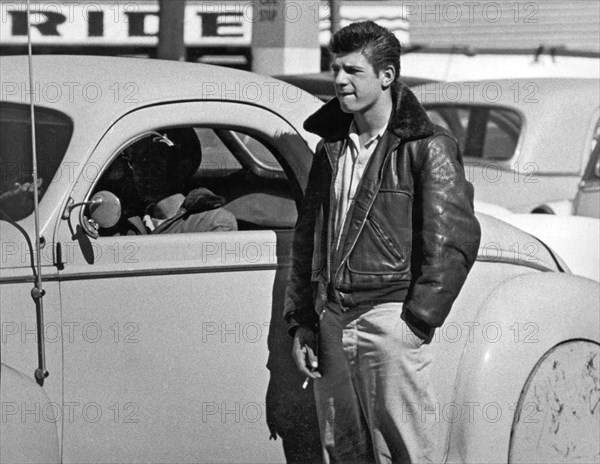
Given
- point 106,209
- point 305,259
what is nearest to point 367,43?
point 305,259

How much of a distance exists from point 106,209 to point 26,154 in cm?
36

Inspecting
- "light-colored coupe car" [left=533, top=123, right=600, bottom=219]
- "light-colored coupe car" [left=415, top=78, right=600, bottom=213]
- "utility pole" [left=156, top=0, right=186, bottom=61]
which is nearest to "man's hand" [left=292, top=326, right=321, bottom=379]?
"light-colored coupe car" [left=533, top=123, right=600, bottom=219]

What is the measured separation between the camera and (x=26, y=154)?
11.1 feet

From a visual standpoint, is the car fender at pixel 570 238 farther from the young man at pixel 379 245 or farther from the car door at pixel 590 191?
the young man at pixel 379 245

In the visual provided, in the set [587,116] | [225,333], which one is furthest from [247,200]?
[587,116]

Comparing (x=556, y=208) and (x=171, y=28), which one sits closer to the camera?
(x=556, y=208)

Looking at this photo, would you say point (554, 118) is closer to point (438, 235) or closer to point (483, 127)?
point (483, 127)

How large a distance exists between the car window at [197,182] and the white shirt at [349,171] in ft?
1.33

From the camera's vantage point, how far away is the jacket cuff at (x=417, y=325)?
321 cm

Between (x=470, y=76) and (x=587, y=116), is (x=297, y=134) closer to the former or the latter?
(x=587, y=116)

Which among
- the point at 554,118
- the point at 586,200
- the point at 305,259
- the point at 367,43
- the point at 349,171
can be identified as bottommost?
the point at 586,200

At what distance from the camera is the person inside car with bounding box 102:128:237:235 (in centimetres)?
355

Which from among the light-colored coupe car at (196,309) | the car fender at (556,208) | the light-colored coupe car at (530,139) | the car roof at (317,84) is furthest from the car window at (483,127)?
the light-colored coupe car at (196,309)

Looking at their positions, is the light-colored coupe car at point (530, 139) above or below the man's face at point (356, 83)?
below
